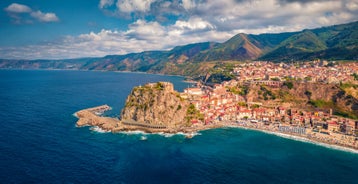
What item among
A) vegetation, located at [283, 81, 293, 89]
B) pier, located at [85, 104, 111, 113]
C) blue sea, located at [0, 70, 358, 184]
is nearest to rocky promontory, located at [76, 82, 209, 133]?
blue sea, located at [0, 70, 358, 184]

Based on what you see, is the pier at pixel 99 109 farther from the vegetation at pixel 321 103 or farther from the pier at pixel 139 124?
the vegetation at pixel 321 103

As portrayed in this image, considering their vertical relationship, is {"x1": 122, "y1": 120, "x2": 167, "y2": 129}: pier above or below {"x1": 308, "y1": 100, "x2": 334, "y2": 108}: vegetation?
below

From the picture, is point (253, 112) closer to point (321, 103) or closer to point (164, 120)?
point (321, 103)

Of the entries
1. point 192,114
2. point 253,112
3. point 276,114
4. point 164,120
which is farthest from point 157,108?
point 276,114

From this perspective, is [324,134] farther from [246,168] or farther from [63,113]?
[63,113]

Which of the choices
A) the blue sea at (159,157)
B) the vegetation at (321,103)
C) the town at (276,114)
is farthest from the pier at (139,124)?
the vegetation at (321,103)

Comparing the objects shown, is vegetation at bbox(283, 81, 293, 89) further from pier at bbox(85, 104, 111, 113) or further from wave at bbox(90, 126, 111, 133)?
wave at bbox(90, 126, 111, 133)
